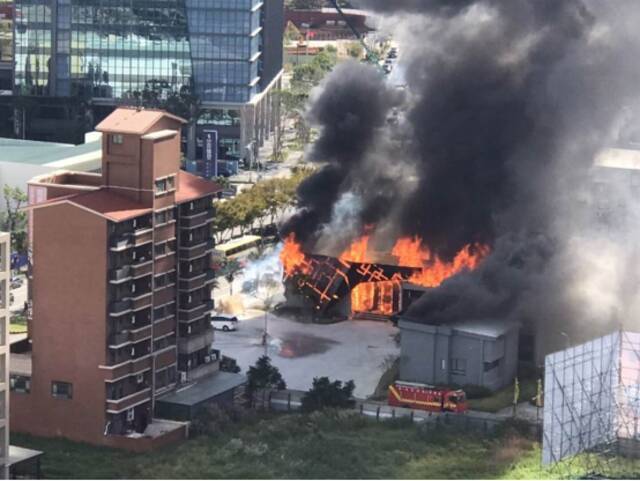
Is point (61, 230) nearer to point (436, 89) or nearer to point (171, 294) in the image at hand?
point (171, 294)

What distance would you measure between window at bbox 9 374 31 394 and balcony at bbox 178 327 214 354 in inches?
166

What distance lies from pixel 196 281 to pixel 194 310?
27.9 inches

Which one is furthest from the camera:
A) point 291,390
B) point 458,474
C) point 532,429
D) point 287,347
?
point 287,347

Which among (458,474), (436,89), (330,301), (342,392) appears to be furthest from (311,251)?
(458,474)

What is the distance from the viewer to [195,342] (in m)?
56.0

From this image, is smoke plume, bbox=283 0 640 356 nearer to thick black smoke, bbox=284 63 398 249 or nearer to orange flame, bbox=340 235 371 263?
thick black smoke, bbox=284 63 398 249

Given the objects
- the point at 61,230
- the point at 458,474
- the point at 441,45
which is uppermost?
the point at 441,45

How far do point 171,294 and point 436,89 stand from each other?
1453 cm

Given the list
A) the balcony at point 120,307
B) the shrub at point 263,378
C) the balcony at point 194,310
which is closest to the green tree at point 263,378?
the shrub at point 263,378

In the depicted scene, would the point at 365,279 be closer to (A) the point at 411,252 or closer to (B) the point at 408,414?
(A) the point at 411,252

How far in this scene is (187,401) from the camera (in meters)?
53.8

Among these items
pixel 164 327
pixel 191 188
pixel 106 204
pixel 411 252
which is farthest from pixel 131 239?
pixel 411 252

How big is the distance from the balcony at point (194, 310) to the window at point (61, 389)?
4128 millimetres

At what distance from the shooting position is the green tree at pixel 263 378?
183ft
